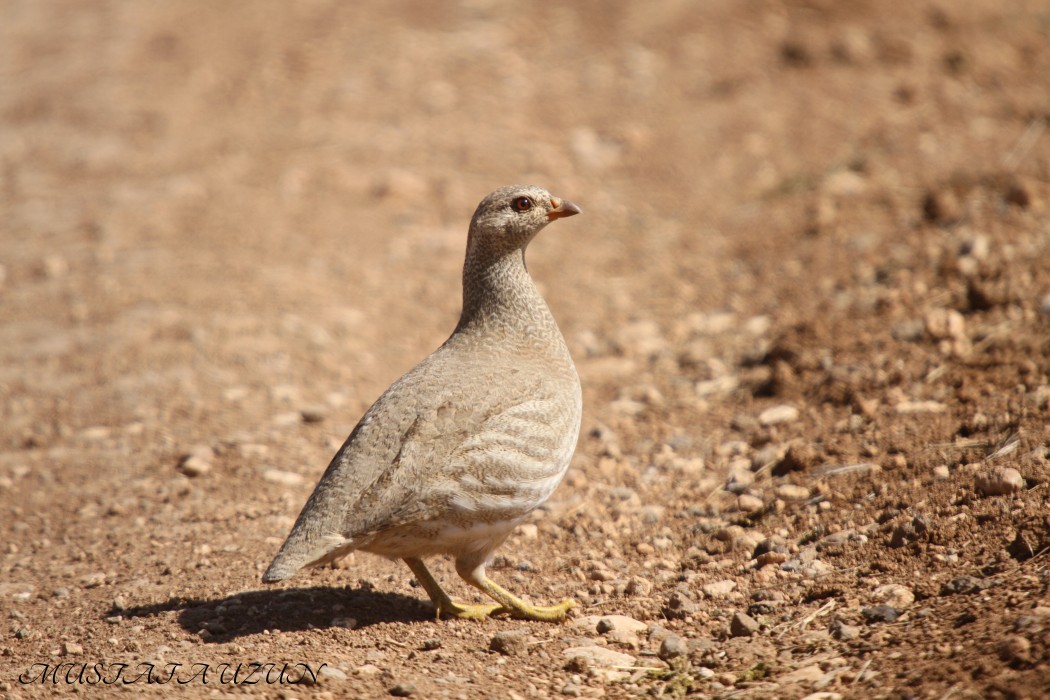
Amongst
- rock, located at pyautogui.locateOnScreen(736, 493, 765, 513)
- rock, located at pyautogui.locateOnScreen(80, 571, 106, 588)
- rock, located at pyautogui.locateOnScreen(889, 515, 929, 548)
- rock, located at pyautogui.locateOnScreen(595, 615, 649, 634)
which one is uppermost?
rock, located at pyautogui.locateOnScreen(889, 515, 929, 548)

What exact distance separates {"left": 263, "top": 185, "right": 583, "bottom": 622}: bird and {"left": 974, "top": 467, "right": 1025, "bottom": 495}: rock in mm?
2177

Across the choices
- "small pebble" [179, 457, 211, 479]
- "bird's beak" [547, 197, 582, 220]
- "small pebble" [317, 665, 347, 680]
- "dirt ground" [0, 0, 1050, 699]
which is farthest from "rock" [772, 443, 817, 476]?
"small pebble" [179, 457, 211, 479]

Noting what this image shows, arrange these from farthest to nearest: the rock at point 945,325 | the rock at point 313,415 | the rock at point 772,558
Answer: the rock at point 313,415, the rock at point 945,325, the rock at point 772,558

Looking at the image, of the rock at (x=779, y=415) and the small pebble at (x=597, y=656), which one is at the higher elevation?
the small pebble at (x=597, y=656)

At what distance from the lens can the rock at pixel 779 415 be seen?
7.73m

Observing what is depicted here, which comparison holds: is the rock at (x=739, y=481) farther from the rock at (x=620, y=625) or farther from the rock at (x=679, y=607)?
the rock at (x=620, y=625)

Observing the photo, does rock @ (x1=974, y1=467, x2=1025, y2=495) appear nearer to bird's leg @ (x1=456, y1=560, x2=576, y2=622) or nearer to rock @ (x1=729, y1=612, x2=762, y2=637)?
rock @ (x1=729, y1=612, x2=762, y2=637)

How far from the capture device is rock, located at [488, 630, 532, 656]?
17.1 ft

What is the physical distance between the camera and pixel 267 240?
1068cm

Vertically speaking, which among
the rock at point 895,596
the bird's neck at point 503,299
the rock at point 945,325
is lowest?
the rock at point 895,596

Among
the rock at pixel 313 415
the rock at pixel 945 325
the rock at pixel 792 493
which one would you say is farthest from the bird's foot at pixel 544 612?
the rock at pixel 945 325

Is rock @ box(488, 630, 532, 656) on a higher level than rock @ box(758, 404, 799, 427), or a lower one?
higher

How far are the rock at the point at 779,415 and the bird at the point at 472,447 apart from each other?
219cm

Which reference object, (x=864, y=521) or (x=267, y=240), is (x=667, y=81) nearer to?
(x=267, y=240)
